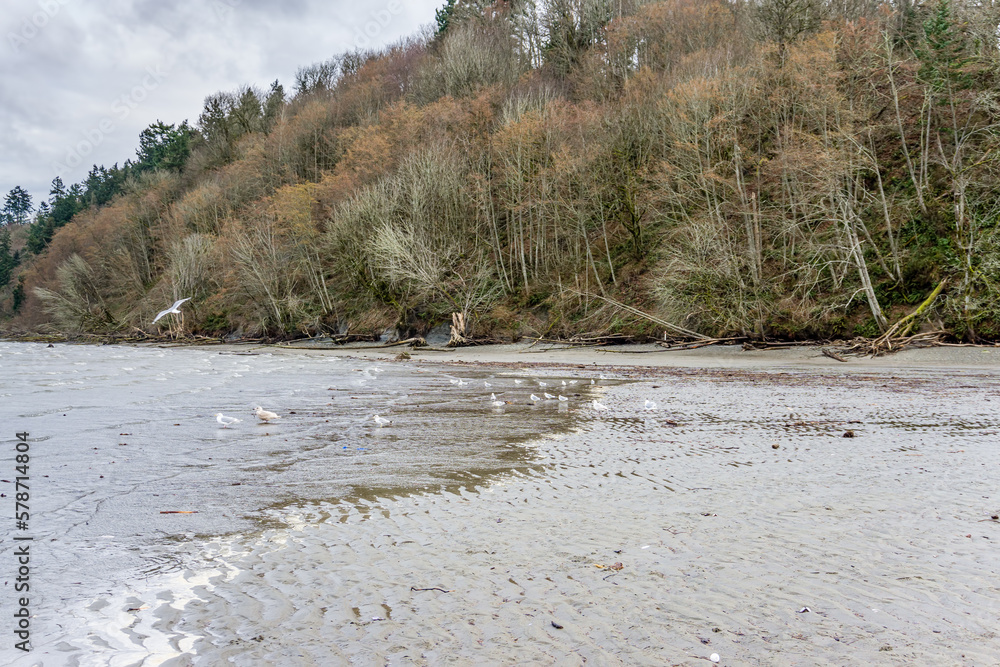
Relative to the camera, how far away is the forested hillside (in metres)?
30.0

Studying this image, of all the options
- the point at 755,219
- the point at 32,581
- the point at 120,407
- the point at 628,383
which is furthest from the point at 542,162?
the point at 32,581

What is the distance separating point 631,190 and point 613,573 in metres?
37.2

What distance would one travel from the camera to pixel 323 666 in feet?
10.8

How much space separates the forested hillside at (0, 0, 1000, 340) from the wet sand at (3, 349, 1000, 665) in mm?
24284

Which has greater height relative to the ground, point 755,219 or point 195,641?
point 755,219

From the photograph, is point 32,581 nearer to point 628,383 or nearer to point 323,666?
point 323,666

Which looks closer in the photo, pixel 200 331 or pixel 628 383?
pixel 628 383

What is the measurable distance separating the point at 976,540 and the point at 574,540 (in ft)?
10.6

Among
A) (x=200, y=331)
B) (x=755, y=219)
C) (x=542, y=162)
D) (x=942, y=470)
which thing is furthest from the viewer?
(x=200, y=331)

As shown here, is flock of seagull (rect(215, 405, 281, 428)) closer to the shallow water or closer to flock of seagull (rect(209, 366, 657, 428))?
flock of seagull (rect(209, 366, 657, 428))

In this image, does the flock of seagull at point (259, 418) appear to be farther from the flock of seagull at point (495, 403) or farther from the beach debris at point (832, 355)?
the beach debris at point (832, 355)

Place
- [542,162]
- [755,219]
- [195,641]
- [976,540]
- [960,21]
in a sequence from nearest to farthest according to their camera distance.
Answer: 1. [195,641]
2. [976,540]
3. [960,21]
4. [755,219]
5. [542,162]

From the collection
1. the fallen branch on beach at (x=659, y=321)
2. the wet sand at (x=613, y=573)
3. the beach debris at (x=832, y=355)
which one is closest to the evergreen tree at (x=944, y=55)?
the beach debris at (x=832, y=355)

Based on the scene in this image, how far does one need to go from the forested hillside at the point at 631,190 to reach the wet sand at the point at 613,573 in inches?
956
